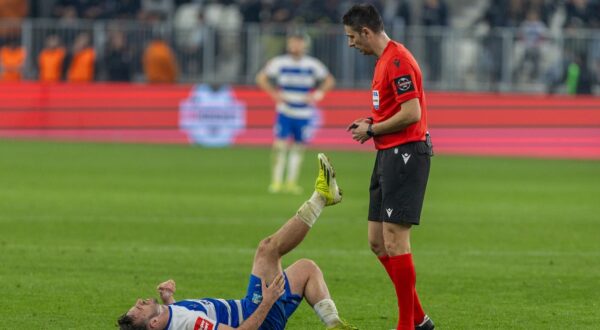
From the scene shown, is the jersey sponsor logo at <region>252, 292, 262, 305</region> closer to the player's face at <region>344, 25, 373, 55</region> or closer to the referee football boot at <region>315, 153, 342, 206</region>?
the referee football boot at <region>315, 153, 342, 206</region>

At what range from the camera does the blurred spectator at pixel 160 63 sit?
32.1 meters

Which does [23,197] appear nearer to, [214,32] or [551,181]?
[551,181]

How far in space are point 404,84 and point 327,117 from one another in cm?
2075

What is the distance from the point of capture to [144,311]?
8719mm

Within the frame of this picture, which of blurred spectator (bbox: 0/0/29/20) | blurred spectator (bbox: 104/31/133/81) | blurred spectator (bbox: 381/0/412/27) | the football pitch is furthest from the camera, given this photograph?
blurred spectator (bbox: 0/0/29/20)

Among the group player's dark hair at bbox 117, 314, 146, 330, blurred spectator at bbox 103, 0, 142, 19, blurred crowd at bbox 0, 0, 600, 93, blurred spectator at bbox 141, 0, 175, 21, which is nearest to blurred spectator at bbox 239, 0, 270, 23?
blurred crowd at bbox 0, 0, 600, 93

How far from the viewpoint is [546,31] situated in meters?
31.3

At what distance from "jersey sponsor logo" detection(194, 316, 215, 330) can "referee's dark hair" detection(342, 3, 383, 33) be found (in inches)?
97.8

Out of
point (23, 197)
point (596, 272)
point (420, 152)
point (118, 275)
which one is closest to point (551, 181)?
point (23, 197)

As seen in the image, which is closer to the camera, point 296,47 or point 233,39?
point 296,47

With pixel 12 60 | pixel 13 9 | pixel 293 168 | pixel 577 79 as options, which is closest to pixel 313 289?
pixel 293 168

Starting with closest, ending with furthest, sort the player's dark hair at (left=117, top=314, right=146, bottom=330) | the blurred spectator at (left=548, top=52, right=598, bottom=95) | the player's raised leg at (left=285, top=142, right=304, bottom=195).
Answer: the player's dark hair at (left=117, top=314, right=146, bottom=330) → the player's raised leg at (left=285, top=142, right=304, bottom=195) → the blurred spectator at (left=548, top=52, right=598, bottom=95)

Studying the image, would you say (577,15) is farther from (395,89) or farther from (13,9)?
(395,89)

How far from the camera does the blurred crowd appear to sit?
31203 millimetres
